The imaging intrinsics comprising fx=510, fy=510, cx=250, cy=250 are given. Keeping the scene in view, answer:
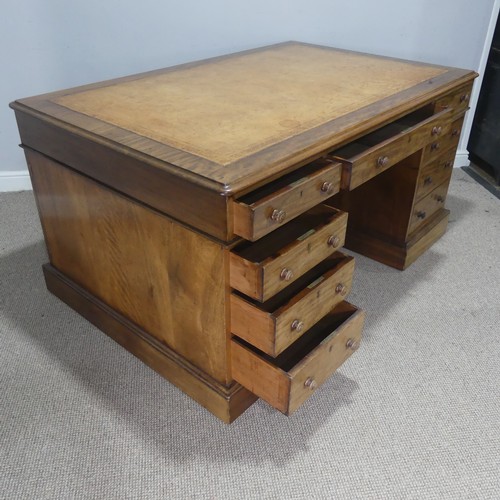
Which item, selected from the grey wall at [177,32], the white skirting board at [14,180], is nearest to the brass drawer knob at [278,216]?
the grey wall at [177,32]

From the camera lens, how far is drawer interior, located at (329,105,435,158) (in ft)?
4.87

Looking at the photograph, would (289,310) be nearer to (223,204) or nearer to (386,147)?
(223,204)

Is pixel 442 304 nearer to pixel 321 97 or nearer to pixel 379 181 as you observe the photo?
pixel 379 181

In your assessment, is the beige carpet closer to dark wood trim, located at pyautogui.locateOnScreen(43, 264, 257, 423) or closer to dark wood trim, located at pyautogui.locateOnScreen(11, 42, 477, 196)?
dark wood trim, located at pyautogui.locateOnScreen(43, 264, 257, 423)

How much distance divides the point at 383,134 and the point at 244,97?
1.53 feet

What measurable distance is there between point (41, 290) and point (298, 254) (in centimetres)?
101

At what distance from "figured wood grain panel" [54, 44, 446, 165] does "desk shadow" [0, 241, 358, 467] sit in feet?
2.10

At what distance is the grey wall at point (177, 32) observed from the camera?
78.3 inches

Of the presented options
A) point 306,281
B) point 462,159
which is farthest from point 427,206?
point 462,159

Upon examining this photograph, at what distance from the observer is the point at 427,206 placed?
1839mm

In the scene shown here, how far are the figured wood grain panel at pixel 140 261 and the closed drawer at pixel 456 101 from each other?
0.99 m

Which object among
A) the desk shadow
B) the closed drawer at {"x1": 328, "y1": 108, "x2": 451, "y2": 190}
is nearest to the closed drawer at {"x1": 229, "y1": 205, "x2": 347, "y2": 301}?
the closed drawer at {"x1": 328, "y1": 108, "x2": 451, "y2": 190}

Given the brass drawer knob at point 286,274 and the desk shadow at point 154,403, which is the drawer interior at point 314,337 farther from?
the brass drawer knob at point 286,274

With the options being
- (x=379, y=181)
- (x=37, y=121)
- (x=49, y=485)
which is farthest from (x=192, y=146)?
(x=379, y=181)
